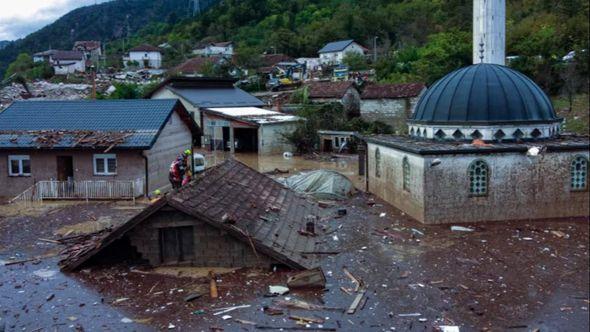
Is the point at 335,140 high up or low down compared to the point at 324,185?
up

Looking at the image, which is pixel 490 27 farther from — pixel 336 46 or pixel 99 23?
pixel 99 23

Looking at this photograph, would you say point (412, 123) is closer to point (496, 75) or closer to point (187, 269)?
point (496, 75)

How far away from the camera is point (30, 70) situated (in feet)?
271

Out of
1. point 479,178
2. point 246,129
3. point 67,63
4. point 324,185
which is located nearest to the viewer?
point 479,178

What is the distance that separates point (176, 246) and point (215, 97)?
34.7m

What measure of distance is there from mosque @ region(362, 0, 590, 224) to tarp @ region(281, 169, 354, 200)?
207 centimetres

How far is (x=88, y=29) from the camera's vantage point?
471ft

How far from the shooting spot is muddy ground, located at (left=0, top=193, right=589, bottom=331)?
933 centimetres

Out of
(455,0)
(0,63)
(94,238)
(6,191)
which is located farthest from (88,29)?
(94,238)

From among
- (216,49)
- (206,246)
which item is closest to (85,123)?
(206,246)

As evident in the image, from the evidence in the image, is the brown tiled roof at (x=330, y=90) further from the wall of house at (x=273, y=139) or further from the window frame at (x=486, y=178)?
the window frame at (x=486, y=178)

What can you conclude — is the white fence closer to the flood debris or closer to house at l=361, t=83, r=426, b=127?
the flood debris

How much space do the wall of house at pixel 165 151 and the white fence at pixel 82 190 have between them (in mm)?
879

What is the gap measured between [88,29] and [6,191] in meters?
134
